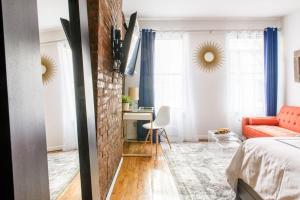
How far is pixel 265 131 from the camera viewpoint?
154 inches

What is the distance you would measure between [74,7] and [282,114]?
443cm

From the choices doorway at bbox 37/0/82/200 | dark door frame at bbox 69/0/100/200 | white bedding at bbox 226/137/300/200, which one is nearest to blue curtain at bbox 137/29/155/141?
white bedding at bbox 226/137/300/200

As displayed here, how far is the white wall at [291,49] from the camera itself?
179 inches

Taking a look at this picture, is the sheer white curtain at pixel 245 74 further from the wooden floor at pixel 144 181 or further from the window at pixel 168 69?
the wooden floor at pixel 144 181

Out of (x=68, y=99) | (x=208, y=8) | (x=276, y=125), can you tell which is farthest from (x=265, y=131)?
(x=68, y=99)

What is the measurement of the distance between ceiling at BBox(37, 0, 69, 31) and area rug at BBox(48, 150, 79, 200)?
508 mm

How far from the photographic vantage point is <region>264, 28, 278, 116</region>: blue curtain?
4.95 m

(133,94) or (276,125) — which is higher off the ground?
(133,94)

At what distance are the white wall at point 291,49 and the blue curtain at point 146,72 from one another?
108 inches

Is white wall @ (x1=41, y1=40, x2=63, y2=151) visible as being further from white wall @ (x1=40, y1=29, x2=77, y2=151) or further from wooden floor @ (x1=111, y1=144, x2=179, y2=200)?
wooden floor @ (x1=111, y1=144, x2=179, y2=200)

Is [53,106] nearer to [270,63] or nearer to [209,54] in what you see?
[209,54]

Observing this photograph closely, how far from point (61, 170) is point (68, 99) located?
34 centimetres

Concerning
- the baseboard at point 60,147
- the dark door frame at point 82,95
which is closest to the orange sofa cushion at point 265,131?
the dark door frame at point 82,95

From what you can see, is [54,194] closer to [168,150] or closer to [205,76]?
[168,150]
